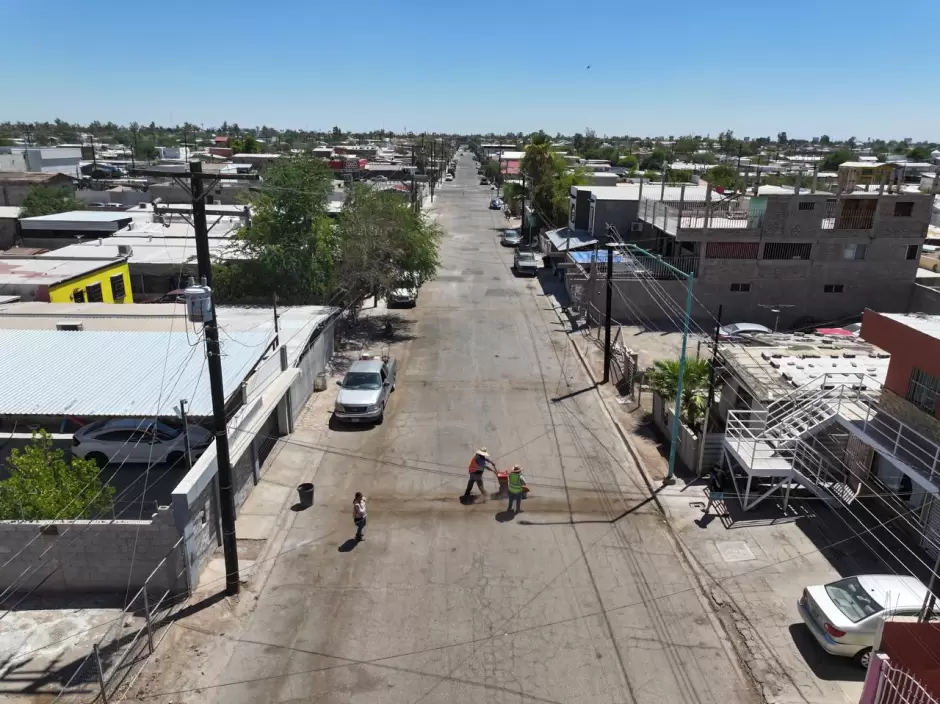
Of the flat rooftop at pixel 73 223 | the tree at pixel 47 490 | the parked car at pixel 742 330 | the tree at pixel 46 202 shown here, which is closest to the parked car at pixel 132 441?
the tree at pixel 47 490

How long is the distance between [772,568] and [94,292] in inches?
1105

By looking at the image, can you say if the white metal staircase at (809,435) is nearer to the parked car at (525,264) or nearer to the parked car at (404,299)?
the parked car at (404,299)

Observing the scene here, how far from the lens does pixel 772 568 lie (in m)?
13.8

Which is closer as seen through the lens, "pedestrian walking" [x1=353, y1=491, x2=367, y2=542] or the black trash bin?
"pedestrian walking" [x1=353, y1=491, x2=367, y2=542]

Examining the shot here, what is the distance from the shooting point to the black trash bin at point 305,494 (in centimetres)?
1600

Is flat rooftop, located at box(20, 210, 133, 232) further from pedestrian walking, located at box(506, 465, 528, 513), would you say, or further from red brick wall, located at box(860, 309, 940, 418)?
red brick wall, located at box(860, 309, 940, 418)

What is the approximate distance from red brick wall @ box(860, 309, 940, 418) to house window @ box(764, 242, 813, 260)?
61.2 ft

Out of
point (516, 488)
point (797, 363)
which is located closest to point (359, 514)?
point (516, 488)

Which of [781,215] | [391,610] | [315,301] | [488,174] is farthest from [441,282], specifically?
[488,174]

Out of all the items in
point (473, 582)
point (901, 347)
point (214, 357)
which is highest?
point (214, 357)

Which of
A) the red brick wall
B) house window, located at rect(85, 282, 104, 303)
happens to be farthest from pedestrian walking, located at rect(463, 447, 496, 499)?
house window, located at rect(85, 282, 104, 303)

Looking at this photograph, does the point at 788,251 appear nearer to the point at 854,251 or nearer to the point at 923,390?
the point at 854,251

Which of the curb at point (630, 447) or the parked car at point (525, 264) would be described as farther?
the parked car at point (525, 264)

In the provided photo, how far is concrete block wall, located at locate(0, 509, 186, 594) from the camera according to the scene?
39.4ft
